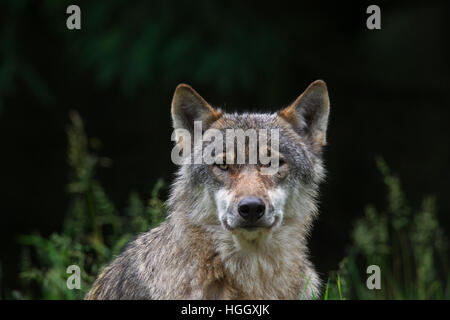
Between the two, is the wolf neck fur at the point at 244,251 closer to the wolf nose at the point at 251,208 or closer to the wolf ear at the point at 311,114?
the wolf nose at the point at 251,208

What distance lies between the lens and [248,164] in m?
4.15

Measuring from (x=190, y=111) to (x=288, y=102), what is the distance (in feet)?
18.2

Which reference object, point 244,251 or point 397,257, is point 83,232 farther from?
point 397,257

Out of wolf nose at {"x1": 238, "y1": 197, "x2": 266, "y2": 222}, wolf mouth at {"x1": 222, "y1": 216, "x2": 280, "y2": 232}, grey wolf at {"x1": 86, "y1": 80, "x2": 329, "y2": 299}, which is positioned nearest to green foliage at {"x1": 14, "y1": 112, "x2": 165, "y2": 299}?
grey wolf at {"x1": 86, "y1": 80, "x2": 329, "y2": 299}

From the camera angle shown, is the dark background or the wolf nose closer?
the wolf nose

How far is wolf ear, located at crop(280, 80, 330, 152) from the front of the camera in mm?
4656

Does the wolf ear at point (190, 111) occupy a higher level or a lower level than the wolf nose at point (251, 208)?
higher

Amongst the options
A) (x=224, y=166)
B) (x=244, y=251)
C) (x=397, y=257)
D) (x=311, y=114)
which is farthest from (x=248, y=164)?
(x=397, y=257)

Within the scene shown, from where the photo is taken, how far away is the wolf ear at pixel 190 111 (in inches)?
174

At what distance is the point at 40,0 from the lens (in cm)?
880

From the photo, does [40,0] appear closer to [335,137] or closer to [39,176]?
[39,176]

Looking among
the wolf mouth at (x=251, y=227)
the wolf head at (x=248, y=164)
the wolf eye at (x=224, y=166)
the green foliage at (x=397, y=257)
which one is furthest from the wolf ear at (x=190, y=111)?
the green foliage at (x=397, y=257)

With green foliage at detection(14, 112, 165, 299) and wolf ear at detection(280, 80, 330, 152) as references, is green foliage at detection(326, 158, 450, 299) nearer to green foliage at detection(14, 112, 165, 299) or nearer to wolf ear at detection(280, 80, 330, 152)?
wolf ear at detection(280, 80, 330, 152)
